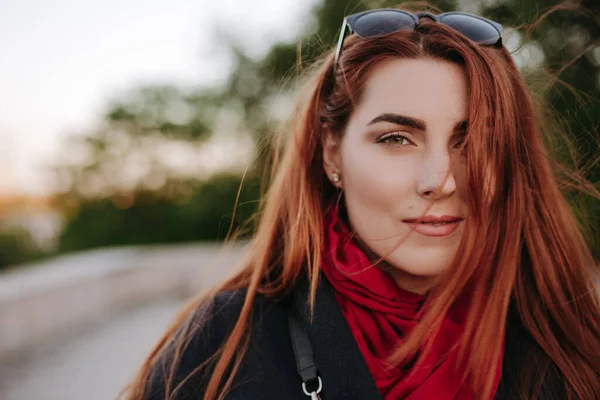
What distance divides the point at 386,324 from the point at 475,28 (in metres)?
1.07

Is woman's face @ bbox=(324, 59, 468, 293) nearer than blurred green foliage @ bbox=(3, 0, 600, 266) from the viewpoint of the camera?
Yes

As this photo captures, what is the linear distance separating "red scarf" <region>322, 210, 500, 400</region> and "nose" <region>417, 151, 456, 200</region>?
340mm

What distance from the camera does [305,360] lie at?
1696 millimetres

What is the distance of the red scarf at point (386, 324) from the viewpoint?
1.65 m

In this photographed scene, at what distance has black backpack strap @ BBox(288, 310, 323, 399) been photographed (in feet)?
5.44

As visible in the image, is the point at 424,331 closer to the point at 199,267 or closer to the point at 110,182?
the point at 199,267

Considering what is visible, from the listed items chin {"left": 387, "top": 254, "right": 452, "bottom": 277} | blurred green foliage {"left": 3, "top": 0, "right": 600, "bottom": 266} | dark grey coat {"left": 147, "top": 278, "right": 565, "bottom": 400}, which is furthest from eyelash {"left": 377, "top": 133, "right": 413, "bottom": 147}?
blurred green foliage {"left": 3, "top": 0, "right": 600, "bottom": 266}

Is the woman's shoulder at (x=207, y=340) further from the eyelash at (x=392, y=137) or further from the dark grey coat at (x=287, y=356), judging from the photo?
the eyelash at (x=392, y=137)

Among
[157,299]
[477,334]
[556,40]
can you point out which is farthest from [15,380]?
[556,40]

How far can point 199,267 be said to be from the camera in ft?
32.6

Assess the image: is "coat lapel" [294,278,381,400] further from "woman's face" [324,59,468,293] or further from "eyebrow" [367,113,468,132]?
"eyebrow" [367,113,468,132]

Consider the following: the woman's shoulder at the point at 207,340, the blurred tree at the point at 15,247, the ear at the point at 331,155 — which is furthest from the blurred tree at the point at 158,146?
the woman's shoulder at the point at 207,340

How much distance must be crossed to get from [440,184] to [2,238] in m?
9.60

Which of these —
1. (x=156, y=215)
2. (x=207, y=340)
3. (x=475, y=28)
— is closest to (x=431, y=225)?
(x=475, y=28)
